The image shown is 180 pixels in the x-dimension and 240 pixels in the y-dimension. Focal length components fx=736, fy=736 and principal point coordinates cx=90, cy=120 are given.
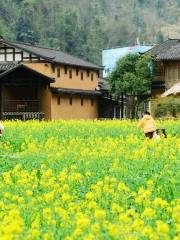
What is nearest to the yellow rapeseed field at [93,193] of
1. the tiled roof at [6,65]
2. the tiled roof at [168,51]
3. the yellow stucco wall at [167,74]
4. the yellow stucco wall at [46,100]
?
the yellow stucco wall at [46,100]

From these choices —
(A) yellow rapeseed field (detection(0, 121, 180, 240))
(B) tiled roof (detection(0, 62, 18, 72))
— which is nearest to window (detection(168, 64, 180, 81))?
(B) tiled roof (detection(0, 62, 18, 72))

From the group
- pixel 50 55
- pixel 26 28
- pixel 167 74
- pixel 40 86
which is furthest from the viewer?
pixel 26 28

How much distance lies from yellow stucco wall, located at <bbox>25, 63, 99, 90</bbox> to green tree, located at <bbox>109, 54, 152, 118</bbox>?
207 cm

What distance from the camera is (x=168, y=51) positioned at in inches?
2060

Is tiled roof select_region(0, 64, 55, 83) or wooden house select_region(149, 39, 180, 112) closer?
tiled roof select_region(0, 64, 55, 83)

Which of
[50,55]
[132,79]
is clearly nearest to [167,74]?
[132,79]

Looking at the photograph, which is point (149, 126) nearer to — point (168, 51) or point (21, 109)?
point (21, 109)

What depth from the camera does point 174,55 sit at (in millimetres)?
51156

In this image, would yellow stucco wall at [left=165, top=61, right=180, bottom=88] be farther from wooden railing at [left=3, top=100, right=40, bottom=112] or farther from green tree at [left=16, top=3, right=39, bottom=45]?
green tree at [left=16, top=3, right=39, bottom=45]

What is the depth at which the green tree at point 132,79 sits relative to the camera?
51.5 meters

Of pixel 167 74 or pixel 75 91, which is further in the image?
pixel 167 74

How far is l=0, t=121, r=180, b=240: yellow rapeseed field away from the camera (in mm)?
6879

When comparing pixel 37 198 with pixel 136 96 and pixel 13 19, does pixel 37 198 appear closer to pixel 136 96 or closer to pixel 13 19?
pixel 136 96

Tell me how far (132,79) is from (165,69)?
8.75 ft
